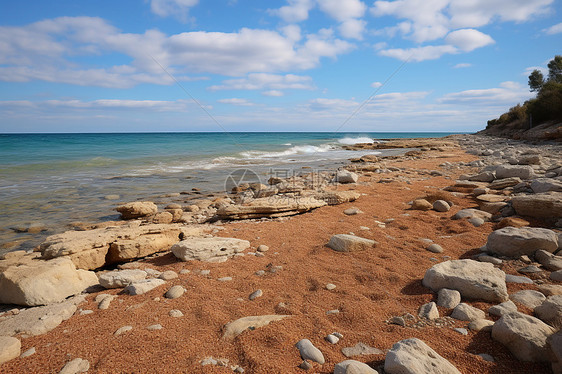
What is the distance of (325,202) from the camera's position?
7266 millimetres

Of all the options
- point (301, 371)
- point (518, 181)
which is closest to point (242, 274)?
point (301, 371)

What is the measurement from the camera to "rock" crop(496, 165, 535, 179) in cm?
774

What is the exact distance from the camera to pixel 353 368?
6.21 ft

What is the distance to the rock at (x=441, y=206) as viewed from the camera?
242 inches

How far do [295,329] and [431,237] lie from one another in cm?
333

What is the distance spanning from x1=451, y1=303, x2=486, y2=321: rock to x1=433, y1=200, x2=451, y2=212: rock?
3.96 metres

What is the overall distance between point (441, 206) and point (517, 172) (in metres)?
3.59

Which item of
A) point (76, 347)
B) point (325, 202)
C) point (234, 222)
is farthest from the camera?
point (325, 202)

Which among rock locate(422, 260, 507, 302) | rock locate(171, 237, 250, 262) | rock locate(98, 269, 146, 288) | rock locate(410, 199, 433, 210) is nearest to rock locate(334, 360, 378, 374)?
rock locate(422, 260, 507, 302)

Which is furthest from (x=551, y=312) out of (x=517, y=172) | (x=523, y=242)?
(x=517, y=172)

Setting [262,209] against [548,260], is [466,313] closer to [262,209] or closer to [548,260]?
[548,260]

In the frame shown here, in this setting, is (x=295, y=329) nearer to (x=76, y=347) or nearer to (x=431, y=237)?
(x=76, y=347)

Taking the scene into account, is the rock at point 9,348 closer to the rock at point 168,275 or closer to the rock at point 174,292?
the rock at point 174,292

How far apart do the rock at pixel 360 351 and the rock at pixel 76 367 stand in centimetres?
190
